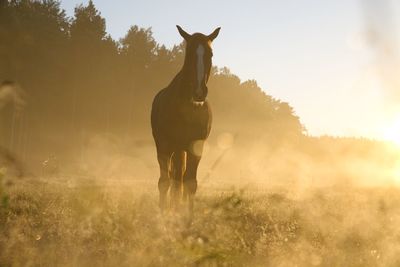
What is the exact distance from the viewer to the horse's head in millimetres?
10305

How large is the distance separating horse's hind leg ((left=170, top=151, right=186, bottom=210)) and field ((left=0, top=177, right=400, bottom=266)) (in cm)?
57

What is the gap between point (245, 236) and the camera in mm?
8758

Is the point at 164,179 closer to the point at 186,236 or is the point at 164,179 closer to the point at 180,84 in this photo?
the point at 180,84

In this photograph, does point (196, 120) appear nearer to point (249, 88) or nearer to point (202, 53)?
point (202, 53)

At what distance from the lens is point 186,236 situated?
836 cm

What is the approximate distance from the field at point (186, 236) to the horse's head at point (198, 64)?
6.21ft

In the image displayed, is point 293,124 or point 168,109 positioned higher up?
point 293,124

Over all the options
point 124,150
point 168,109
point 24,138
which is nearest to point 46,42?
point 24,138

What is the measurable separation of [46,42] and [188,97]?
157 feet

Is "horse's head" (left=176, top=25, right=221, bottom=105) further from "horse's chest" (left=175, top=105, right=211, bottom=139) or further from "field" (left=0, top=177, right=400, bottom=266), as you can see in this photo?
"field" (left=0, top=177, right=400, bottom=266)

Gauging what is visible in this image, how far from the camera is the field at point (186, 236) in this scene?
670 centimetres

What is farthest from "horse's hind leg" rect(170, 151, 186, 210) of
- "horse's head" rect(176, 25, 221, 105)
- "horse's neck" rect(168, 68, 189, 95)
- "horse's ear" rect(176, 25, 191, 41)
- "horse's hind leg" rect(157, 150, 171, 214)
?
"horse's ear" rect(176, 25, 191, 41)

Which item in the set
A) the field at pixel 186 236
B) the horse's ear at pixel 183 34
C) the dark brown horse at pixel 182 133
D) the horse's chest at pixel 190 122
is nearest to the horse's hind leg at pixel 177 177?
the dark brown horse at pixel 182 133

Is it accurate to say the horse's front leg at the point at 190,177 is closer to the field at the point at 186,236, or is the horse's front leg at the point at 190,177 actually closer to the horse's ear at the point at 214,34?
the field at the point at 186,236
